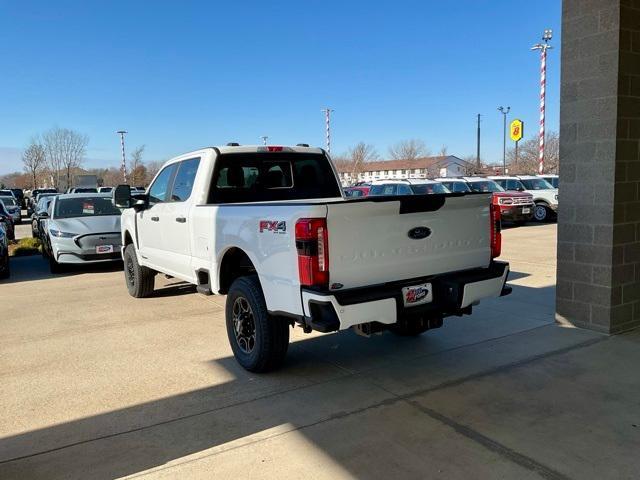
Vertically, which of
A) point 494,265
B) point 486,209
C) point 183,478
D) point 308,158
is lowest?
point 183,478

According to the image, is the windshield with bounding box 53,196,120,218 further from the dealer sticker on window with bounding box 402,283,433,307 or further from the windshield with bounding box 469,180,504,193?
the windshield with bounding box 469,180,504,193

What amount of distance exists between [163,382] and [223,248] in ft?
4.22

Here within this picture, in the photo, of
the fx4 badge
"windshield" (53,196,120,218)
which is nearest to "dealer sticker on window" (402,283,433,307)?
the fx4 badge

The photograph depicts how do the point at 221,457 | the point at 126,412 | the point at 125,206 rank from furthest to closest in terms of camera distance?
the point at 125,206
the point at 126,412
the point at 221,457

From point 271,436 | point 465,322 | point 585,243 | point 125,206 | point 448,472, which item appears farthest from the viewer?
point 125,206

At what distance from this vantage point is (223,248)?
505cm

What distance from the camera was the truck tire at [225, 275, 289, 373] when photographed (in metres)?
4.60

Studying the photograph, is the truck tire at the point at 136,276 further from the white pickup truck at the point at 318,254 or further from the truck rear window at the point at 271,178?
the truck rear window at the point at 271,178

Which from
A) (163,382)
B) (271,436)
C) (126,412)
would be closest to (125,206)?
(163,382)

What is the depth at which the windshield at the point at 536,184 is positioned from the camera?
21.7 metres

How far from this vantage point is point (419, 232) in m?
4.36

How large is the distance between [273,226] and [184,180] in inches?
98.2

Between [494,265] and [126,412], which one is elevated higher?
[494,265]

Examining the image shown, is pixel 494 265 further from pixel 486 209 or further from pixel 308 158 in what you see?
pixel 308 158
